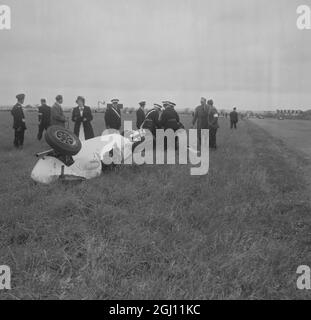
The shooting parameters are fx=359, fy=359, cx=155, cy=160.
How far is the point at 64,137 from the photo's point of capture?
22.0 feet

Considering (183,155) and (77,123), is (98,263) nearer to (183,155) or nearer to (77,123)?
(183,155)

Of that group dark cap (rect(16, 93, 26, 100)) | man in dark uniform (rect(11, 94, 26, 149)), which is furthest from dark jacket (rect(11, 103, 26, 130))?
dark cap (rect(16, 93, 26, 100))

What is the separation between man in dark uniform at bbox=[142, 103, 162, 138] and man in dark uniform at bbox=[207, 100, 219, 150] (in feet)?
A: 6.54

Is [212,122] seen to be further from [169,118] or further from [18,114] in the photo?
[18,114]

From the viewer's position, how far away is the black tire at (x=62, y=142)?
250 inches

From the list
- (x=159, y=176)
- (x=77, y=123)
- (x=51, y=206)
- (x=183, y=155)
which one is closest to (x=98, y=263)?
(x=51, y=206)

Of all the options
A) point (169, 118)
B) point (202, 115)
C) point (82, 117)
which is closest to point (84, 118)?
point (82, 117)

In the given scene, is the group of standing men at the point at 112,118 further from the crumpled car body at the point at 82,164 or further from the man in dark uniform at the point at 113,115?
the crumpled car body at the point at 82,164

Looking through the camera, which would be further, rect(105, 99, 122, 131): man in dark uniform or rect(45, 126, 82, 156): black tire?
rect(105, 99, 122, 131): man in dark uniform

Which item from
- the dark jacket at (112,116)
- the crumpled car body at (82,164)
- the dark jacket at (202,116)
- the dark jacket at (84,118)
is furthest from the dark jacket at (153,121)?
the crumpled car body at (82,164)

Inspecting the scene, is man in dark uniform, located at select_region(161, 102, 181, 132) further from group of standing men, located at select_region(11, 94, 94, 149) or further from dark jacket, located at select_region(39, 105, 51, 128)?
dark jacket, located at select_region(39, 105, 51, 128)

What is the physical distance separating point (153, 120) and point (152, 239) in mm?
7589

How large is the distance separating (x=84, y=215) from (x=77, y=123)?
24.3 feet
